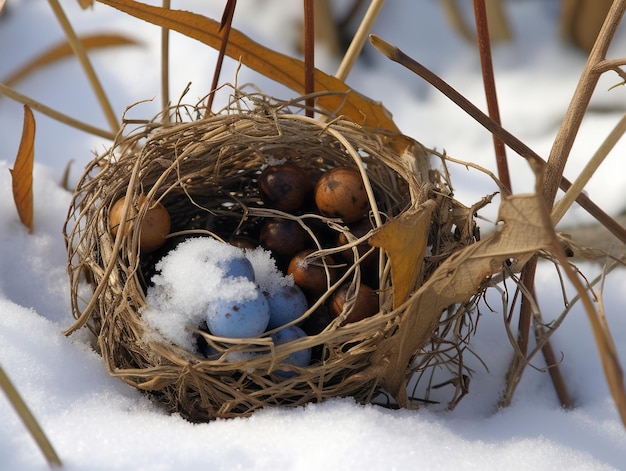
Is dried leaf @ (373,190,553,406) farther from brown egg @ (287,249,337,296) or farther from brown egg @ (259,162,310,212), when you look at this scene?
brown egg @ (259,162,310,212)

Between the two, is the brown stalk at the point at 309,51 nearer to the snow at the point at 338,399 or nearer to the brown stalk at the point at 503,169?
the brown stalk at the point at 503,169

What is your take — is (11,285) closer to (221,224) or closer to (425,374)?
(221,224)

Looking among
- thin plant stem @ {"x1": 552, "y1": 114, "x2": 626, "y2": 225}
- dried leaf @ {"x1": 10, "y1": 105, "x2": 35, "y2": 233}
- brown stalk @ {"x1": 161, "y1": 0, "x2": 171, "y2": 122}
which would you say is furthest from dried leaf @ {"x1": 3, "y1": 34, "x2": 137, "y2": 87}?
thin plant stem @ {"x1": 552, "y1": 114, "x2": 626, "y2": 225}

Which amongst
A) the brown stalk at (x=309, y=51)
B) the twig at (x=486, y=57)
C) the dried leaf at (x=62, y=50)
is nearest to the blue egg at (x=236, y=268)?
the brown stalk at (x=309, y=51)

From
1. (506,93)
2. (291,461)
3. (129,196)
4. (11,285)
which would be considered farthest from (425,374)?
(506,93)

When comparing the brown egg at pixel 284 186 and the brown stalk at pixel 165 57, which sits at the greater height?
the brown stalk at pixel 165 57
